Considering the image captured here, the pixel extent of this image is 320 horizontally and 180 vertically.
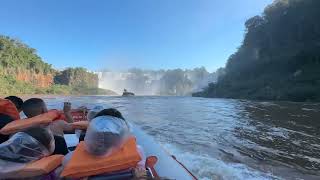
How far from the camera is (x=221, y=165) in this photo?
6.70 m

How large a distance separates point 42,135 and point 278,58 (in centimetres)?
5701

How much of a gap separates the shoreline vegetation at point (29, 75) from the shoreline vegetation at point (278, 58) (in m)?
33.4

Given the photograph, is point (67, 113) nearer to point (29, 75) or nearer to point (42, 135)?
point (42, 135)

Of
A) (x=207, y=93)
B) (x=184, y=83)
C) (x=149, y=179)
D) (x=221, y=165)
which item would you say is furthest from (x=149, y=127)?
(x=184, y=83)

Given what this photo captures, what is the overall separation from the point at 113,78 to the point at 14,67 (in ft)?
250

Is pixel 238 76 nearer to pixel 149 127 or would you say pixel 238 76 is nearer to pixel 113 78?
pixel 149 127

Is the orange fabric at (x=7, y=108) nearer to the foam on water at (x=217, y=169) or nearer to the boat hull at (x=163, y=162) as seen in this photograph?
the boat hull at (x=163, y=162)

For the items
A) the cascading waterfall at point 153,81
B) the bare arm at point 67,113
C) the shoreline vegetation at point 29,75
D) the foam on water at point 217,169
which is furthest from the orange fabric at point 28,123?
the cascading waterfall at point 153,81

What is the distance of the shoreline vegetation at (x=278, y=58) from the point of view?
1760 inches

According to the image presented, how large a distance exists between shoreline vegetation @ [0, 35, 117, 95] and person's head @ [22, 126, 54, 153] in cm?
6291

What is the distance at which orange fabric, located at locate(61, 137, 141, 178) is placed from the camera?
→ 2.45 metres

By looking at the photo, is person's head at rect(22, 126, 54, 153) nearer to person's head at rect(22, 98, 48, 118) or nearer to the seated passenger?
the seated passenger

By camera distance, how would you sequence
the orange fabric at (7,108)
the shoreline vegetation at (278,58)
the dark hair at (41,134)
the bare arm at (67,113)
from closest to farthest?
1. the dark hair at (41,134)
2. the orange fabric at (7,108)
3. the bare arm at (67,113)
4. the shoreline vegetation at (278,58)

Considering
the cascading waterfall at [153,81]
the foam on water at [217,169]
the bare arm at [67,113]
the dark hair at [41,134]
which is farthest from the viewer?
the cascading waterfall at [153,81]
